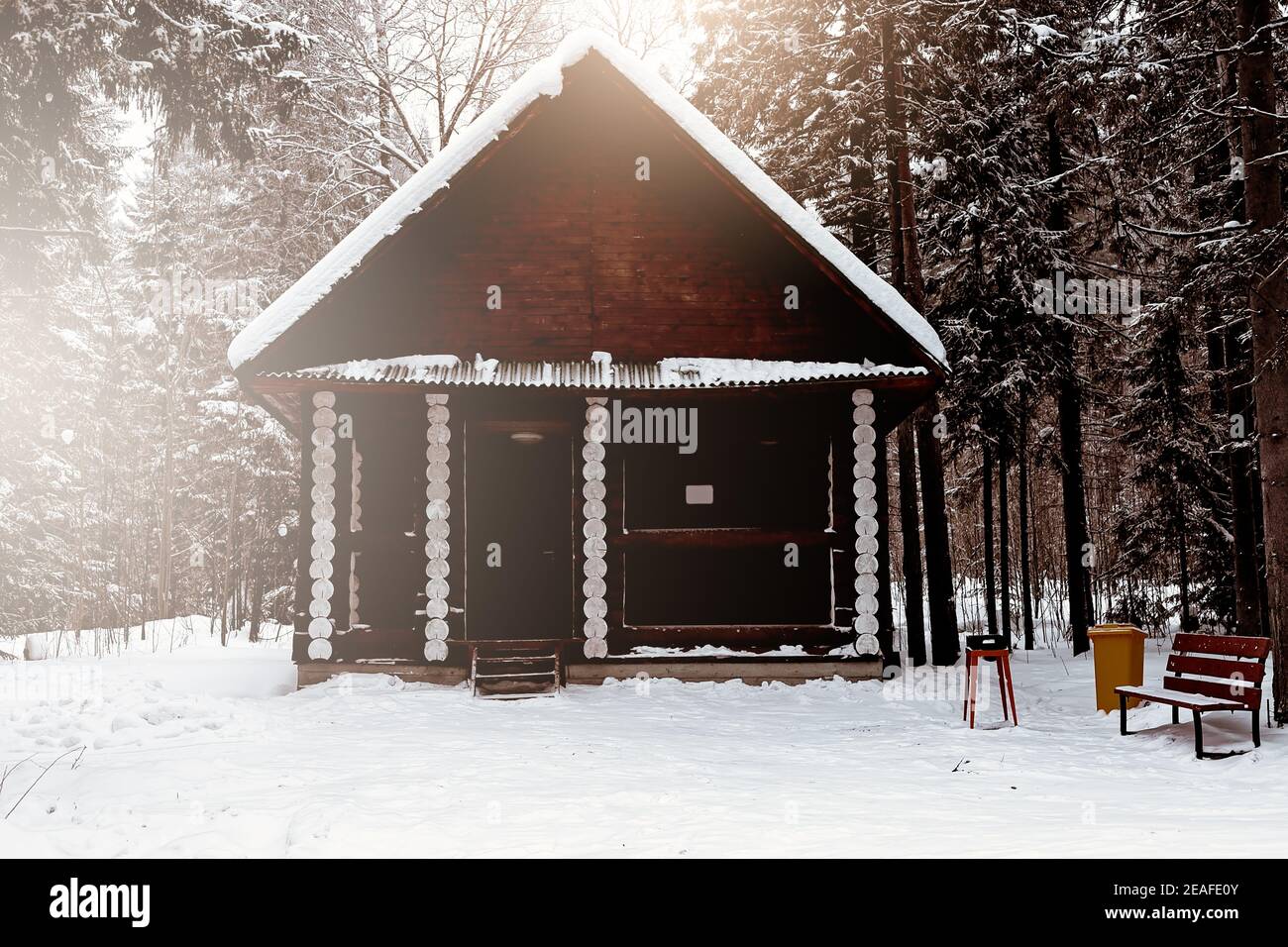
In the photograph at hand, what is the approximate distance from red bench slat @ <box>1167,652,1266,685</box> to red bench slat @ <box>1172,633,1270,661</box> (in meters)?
0.08

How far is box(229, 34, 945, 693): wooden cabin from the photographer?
1081cm

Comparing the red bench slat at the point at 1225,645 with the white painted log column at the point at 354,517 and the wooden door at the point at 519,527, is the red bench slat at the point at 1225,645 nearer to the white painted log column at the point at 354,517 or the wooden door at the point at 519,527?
the wooden door at the point at 519,527

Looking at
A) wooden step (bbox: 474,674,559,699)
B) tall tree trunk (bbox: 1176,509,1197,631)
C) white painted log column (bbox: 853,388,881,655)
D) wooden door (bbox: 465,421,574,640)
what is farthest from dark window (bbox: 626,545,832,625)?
tall tree trunk (bbox: 1176,509,1197,631)

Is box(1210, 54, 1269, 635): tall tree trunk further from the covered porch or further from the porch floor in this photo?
the porch floor

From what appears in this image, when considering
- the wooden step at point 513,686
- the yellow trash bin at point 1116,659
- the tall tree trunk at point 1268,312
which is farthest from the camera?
the wooden step at point 513,686

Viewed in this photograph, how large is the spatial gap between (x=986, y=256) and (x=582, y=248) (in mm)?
7438

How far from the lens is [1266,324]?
828cm

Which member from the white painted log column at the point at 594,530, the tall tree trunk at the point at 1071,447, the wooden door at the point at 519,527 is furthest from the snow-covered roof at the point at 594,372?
the tall tree trunk at the point at 1071,447

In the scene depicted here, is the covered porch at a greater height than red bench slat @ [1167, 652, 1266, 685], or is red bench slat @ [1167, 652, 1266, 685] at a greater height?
the covered porch

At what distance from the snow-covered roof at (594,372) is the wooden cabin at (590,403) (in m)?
0.04

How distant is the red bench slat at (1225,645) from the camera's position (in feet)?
24.3

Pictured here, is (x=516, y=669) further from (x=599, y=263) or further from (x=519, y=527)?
(x=599, y=263)

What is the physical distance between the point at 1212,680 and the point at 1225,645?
1.08 ft
